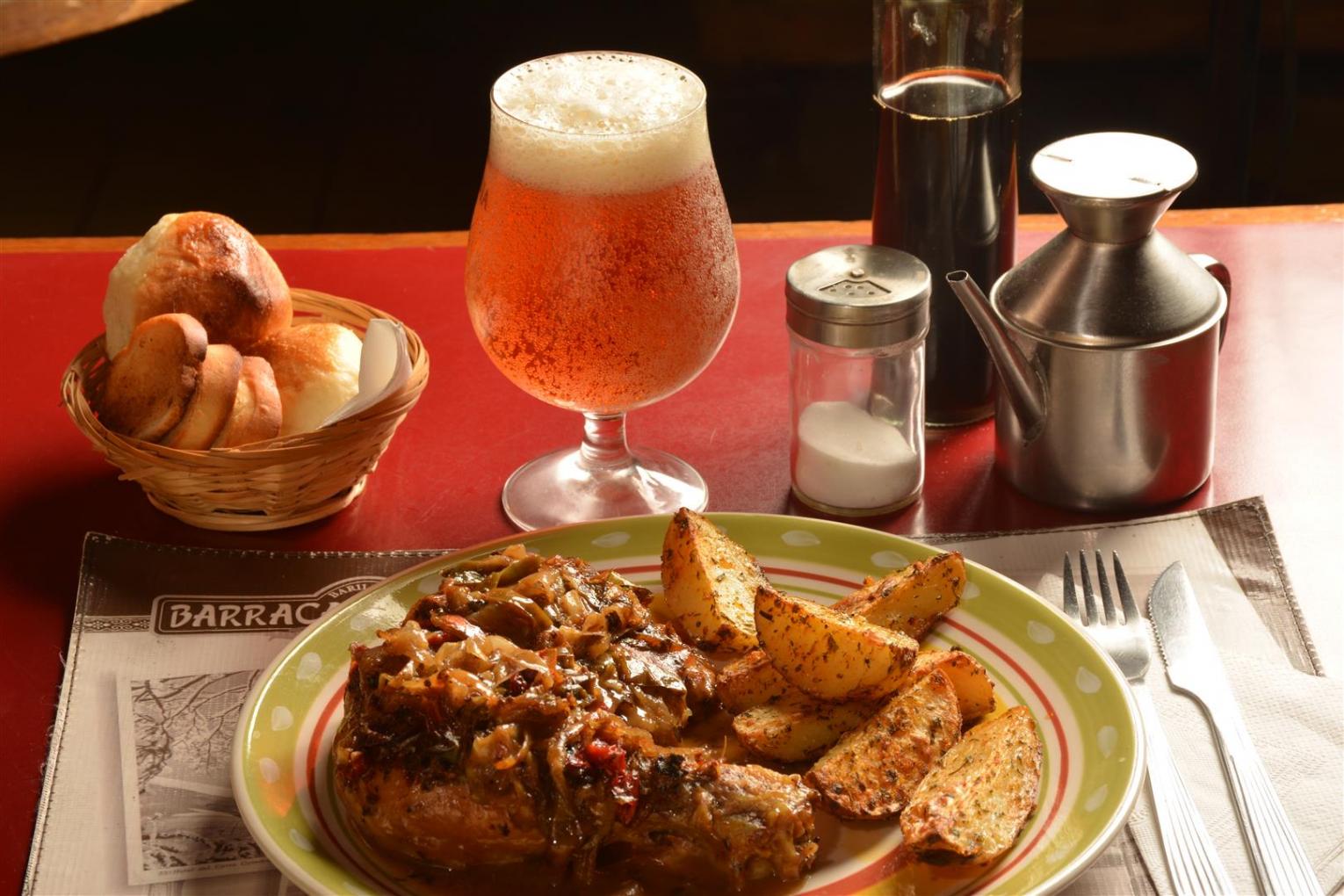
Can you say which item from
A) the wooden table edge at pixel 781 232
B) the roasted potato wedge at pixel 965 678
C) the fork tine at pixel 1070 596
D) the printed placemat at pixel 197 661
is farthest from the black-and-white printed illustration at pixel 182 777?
the wooden table edge at pixel 781 232

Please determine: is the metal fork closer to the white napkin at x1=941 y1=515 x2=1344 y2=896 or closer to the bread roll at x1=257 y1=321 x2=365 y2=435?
the white napkin at x1=941 y1=515 x2=1344 y2=896

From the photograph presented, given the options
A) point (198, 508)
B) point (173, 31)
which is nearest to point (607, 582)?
point (198, 508)

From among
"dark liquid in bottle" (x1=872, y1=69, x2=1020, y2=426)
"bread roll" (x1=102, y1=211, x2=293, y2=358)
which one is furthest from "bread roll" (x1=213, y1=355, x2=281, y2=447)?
"dark liquid in bottle" (x1=872, y1=69, x2=1020, y2=426)

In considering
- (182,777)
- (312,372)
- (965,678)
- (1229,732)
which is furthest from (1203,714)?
(312,372)

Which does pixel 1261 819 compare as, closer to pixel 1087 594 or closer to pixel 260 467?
pixel 1087 594

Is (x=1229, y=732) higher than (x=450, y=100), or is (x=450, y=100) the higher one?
(x=1229, y=732)
